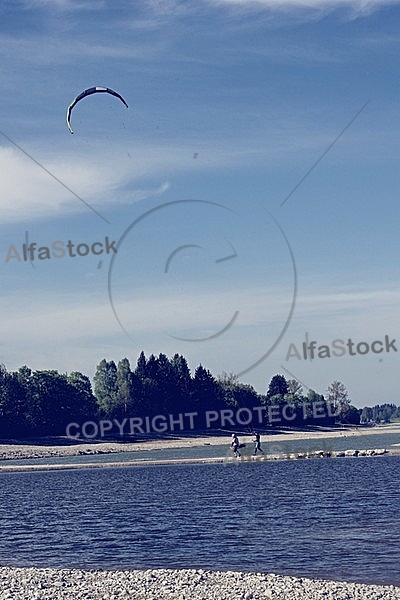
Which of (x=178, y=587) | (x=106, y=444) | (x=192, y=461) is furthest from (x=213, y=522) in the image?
(x=106, y=444)

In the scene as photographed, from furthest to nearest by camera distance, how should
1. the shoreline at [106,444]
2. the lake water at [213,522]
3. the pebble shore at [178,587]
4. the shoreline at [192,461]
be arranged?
the shoreline at [106,444], the shoreline at [192,461], the lake water at [213,522], the pebble shore at [178,587]

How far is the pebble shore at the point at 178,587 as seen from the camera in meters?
27.8

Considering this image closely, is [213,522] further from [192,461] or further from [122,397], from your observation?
[122,397]

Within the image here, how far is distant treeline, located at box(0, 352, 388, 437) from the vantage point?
5743 inches

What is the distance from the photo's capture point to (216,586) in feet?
95.9

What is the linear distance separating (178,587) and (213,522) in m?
18.6

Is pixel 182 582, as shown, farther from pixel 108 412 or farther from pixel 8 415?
pixel 108 412

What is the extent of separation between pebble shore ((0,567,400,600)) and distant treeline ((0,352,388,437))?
11152cm

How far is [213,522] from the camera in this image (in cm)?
4766

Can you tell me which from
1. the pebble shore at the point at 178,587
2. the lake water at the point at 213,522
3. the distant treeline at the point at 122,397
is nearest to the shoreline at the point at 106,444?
the distant treeline at the point at 122,397

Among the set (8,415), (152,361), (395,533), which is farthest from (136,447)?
(395,533)

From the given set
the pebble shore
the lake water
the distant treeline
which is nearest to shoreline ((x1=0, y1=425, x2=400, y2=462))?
the distant treeline

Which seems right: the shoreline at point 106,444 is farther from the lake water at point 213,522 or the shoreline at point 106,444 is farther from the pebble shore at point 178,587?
the pebble shore at point 178,587

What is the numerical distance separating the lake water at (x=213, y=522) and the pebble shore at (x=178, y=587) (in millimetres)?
2153
